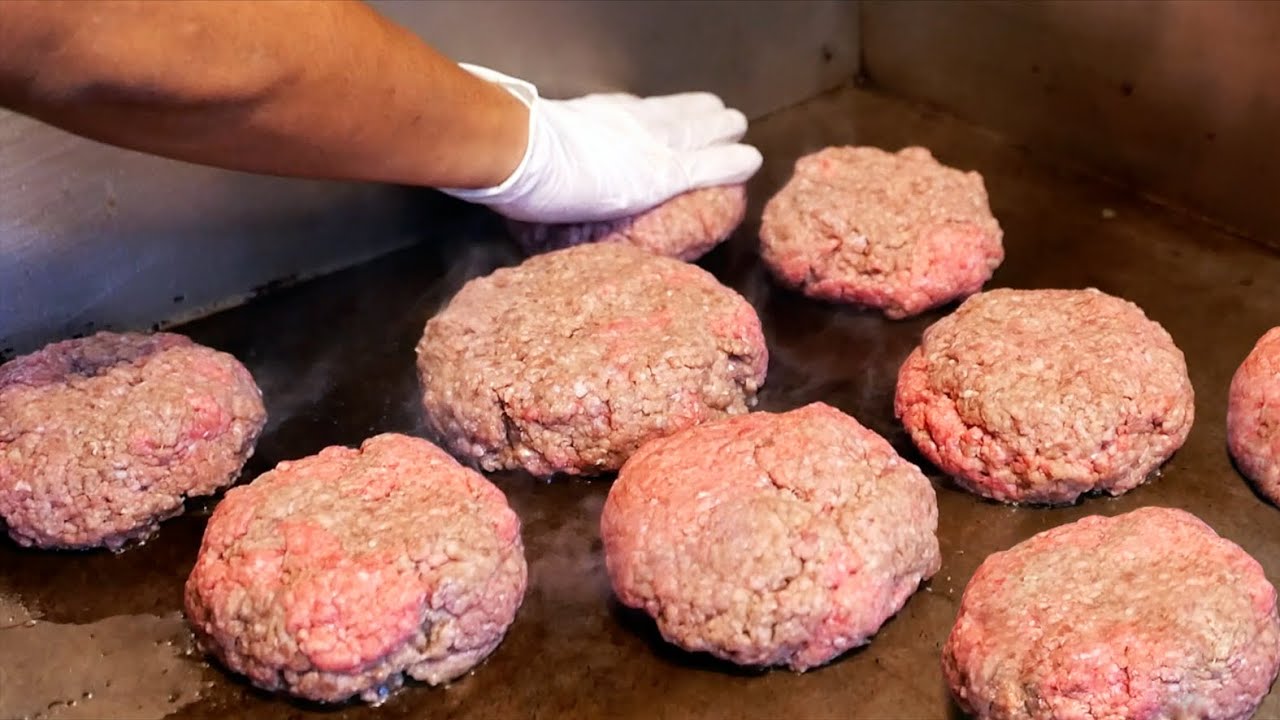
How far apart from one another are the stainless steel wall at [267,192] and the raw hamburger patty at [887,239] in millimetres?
823

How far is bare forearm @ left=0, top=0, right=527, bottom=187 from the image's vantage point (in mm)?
2043

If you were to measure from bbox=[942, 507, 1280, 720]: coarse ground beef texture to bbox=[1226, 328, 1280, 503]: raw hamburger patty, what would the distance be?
12.9 inches

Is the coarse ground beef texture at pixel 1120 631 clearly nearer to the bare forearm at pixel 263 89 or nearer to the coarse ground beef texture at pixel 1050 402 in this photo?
the coarse ground beef texture at pixel 1050 402

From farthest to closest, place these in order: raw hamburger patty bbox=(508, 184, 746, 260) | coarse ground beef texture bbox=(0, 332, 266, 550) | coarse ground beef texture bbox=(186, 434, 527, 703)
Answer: raw hamburger patty bbox=(508, 184, 746, 260), coarse ground beef texture bbox=(0, 332, 266, 550), coarse ground beef texture bbox=(186, 434, 527, 703)

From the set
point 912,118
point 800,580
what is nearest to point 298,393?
point 800,580

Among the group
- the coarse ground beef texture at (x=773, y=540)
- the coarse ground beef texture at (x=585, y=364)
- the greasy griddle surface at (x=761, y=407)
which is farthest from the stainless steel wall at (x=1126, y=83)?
the coarse ground beef texture at (x=773, y=540)

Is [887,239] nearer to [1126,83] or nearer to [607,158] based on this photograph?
[607,158]

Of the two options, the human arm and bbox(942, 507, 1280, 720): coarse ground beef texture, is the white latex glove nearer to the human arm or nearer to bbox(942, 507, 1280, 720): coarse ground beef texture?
the human arm

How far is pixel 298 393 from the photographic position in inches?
112

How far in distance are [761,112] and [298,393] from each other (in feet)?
5.82

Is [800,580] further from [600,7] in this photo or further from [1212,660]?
[600,7]

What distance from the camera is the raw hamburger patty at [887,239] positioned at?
2.87 metres

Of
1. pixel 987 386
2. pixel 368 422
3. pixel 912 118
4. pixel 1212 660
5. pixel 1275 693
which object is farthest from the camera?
pixel 912 118

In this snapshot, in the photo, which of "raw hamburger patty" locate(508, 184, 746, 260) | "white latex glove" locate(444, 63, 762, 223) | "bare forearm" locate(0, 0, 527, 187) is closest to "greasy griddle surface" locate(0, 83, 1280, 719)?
"raw hamburger patty" locate(508, 184, 746, 260)
